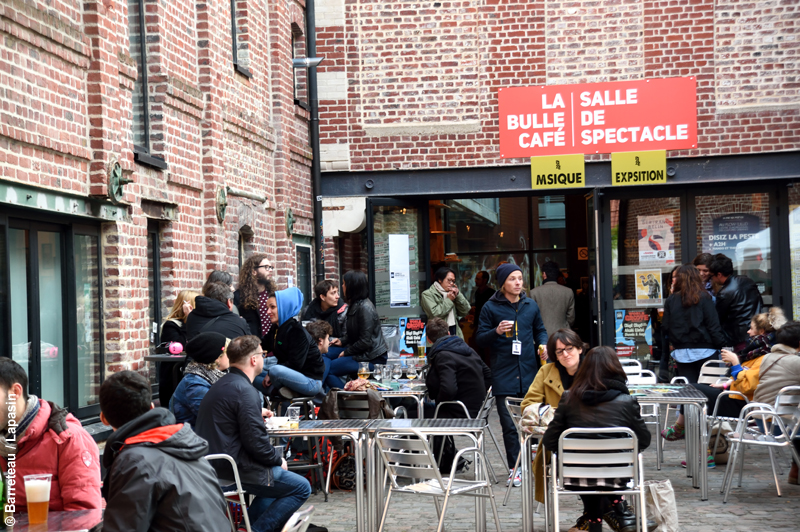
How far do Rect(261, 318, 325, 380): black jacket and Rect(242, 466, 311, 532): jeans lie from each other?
2018 mm

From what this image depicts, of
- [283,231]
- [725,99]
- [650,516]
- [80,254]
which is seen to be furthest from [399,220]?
[650,516]

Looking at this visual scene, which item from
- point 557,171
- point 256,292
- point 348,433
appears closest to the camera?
point 348,433

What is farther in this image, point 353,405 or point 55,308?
point 353,405

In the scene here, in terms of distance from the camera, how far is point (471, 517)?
22.2 ft

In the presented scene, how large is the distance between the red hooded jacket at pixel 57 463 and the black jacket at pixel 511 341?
465cm

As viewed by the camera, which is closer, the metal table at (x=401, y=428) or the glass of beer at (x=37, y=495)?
the glass of beer at (x=37, y=495)

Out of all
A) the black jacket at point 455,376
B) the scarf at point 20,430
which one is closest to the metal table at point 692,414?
the black jacket at point 455,376

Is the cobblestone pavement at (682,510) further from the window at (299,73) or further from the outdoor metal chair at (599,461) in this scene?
the window at (299,73)

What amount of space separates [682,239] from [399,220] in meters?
4.09

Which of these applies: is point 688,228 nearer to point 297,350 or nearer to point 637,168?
point 637,168

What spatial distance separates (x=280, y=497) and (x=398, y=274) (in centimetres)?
732

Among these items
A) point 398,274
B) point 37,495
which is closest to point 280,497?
point 37,495

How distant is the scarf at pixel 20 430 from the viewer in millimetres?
3789

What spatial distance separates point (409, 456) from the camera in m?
5.66
